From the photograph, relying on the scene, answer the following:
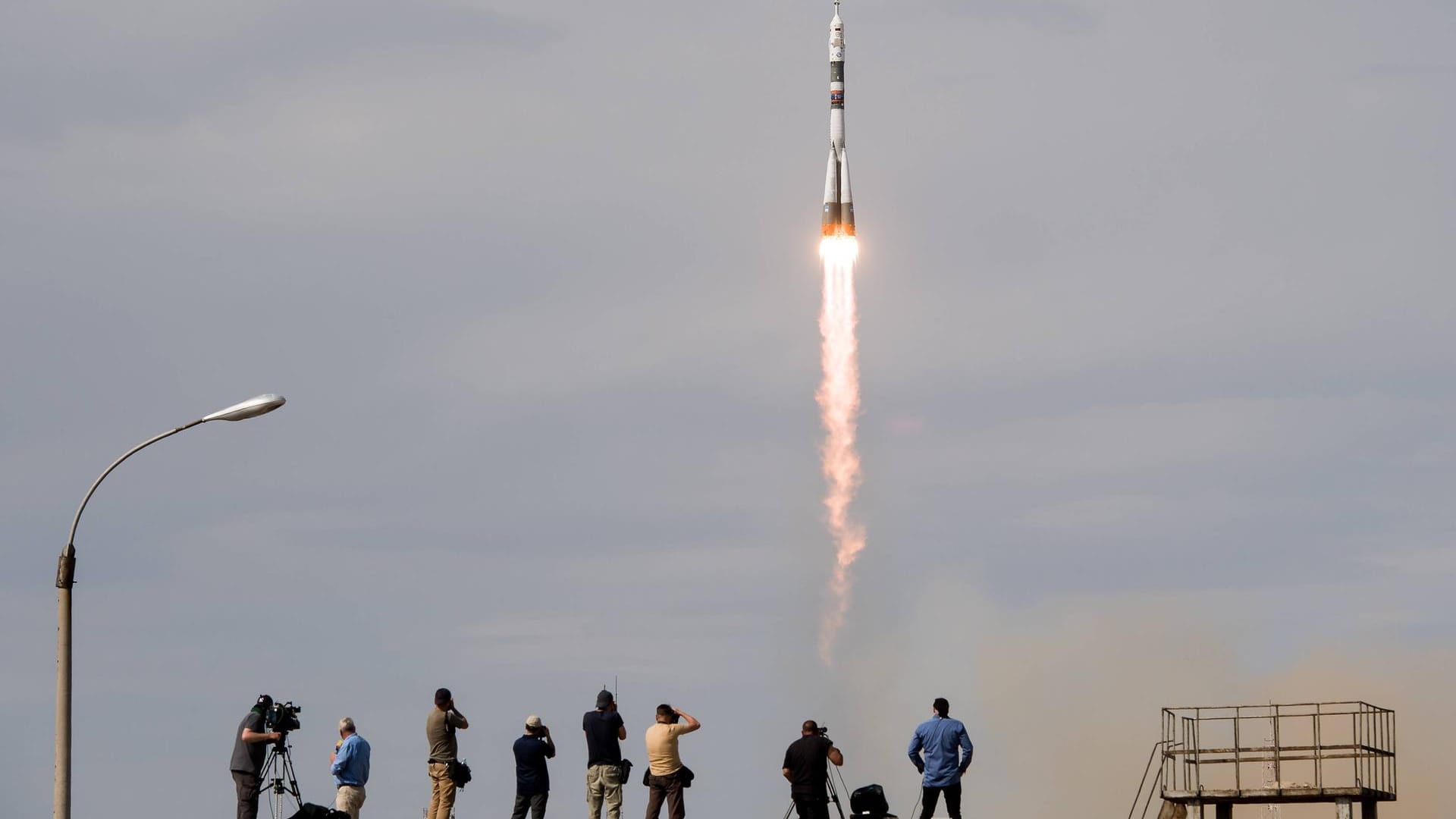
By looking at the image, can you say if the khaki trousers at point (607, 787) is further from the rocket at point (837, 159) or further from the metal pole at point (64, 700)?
the rocket at point (837, 159)

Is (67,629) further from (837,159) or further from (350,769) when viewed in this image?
(837,159)

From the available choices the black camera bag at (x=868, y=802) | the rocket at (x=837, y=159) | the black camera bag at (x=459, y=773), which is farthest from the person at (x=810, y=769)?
the rocket at (x=837, y=159)

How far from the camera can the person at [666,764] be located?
3972 centimetres

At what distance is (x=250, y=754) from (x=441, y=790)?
4.25 meters

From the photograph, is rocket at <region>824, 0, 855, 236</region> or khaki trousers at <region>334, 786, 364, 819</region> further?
rocket at <region>824, 0, 855, 236</region>

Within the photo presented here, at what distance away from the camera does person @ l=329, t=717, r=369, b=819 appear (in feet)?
126

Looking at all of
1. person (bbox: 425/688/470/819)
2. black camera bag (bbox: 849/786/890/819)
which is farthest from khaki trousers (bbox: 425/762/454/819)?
black camera bag (bbox: 849/786/890/819)

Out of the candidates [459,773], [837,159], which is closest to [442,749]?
[459,773]

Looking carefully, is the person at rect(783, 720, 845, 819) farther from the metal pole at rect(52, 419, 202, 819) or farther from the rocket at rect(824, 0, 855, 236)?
the rocket at rect(824, 0, 855, 236)

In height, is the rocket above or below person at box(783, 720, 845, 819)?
above

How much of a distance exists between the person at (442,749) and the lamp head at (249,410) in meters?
8.06

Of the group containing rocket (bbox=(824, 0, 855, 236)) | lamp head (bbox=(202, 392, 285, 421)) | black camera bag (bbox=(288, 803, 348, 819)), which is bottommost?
black camera bag (bbox=(288, 803, 348, 819))

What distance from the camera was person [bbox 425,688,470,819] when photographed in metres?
39.9

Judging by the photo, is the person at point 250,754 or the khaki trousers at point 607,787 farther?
the khaki trousers at point 607,787
